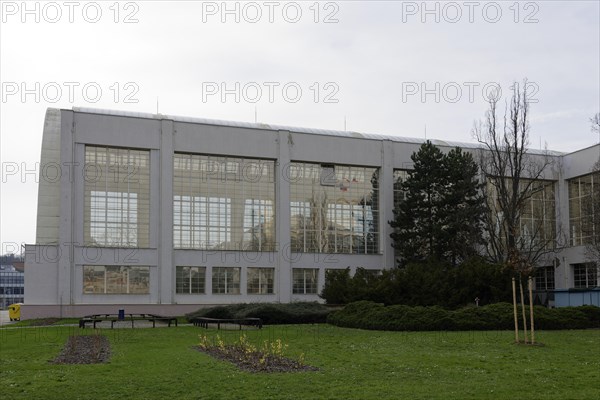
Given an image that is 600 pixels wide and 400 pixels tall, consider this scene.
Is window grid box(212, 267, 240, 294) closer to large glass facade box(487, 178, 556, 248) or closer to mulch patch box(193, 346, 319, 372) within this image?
large glass facade box(487, 178, 556, 248)

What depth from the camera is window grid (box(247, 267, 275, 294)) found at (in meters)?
51.3

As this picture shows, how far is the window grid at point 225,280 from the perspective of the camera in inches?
1983

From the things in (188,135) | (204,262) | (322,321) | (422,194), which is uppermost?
(188,135)

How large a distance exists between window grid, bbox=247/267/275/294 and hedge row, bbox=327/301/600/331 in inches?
826

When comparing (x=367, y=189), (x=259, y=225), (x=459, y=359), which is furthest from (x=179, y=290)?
(x=459, y=359)

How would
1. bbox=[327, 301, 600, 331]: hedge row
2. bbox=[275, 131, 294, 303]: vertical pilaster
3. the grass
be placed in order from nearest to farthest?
the grass, bbox=[327, 301, 600, 331]: hedge row, bbox=[275, 131, 294, 303]: vertical pilaster

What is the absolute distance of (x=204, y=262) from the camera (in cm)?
5016

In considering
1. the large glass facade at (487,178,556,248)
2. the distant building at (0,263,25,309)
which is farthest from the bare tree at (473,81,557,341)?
the distant building at (0,263,25,309)

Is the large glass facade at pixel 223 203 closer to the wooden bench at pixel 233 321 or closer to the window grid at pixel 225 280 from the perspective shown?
the window grid at pixel 225 280

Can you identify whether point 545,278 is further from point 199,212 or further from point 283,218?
point 199,212

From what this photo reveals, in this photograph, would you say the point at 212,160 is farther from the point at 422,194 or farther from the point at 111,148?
the point at 422,194

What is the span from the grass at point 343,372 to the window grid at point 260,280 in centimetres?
2766

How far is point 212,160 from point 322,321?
20200 millimetres

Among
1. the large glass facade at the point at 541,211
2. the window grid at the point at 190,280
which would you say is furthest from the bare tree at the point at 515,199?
the window grid at the point at 190,280
